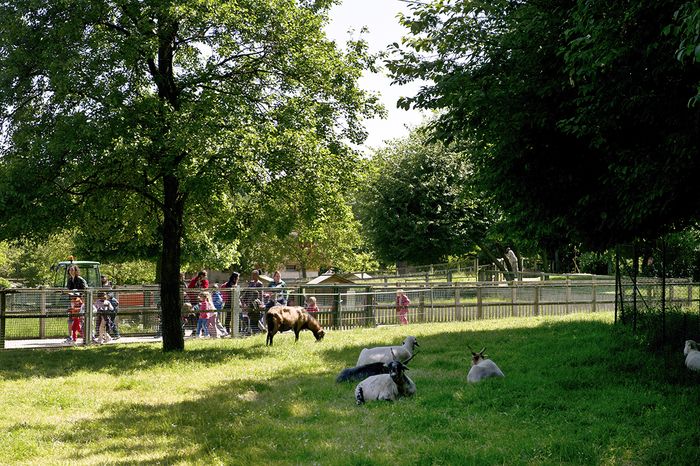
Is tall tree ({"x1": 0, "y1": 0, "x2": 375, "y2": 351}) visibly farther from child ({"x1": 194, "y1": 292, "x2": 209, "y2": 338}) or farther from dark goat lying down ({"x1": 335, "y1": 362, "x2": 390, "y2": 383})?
dark goat lying down ({"x1": 335, "y1": 362, "x2": 390, "y2": 383})

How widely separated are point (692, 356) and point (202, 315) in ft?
43.2

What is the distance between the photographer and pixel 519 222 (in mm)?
12883

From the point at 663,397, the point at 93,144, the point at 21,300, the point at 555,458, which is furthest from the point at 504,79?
the point at 21,300

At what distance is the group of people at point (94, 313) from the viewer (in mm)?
18484

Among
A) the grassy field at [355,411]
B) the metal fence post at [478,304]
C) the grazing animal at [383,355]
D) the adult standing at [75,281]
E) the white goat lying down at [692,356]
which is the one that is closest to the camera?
the grassy field at [355,411]

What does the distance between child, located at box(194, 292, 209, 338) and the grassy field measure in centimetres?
486

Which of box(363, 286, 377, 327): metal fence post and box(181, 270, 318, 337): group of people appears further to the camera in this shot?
box(363, 286, 377, 327): metal fence post

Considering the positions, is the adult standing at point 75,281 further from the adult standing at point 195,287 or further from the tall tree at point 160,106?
the adult standing at point 195,287

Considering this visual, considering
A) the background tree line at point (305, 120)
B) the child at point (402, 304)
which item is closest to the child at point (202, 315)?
the background tree line at point (305, 120)

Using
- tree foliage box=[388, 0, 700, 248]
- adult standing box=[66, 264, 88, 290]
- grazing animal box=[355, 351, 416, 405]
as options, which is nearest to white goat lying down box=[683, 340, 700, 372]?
tree foliage box=[388, 0, 700, 248]

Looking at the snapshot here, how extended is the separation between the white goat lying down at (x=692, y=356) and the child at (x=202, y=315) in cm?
1266

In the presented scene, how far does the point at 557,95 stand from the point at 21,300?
13627mm

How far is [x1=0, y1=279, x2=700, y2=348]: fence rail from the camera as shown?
57.6 ft

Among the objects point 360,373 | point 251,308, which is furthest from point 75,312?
point 360,373
